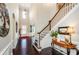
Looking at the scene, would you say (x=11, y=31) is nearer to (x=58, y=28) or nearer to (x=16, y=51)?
(x=16, y=51)

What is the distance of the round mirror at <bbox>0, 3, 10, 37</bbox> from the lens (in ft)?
5.99

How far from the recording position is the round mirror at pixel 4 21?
1.82m

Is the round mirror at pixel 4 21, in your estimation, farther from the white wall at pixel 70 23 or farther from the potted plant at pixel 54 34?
the potted plant at pixel 54 34

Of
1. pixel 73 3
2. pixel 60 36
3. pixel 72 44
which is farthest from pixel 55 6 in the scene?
pixel 72 44

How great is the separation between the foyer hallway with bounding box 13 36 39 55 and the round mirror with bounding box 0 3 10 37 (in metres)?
0.35

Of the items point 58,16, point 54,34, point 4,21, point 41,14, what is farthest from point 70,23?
point 4,21

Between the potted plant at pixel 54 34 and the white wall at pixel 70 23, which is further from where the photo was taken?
the potted plant at pixel 54 34

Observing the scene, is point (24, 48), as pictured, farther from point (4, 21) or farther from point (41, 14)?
point (41, 14)

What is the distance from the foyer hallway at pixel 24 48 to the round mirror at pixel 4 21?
35cm

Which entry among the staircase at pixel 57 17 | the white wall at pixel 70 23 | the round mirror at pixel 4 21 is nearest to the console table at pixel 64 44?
the white wall at pixel 70 23

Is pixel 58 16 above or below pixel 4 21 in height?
above

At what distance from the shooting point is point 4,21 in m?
1.88

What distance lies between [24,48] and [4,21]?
64 cm
